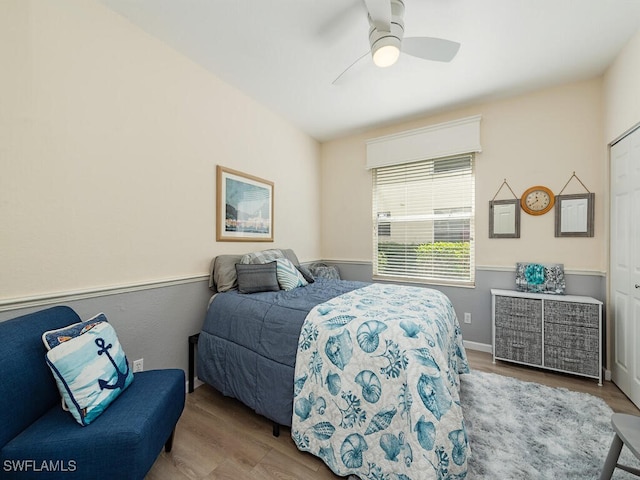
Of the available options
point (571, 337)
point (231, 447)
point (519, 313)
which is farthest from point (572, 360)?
point (231, 447)

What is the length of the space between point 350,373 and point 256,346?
28.4 inches

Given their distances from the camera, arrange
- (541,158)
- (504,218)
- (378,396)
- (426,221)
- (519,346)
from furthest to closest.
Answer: (426,221) → (504,218) → (541,158) → (519,346) → (378,396)

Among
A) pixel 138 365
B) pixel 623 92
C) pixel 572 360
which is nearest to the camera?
pixel 138 365

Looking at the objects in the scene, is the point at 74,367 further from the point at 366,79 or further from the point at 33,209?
the point at 366,79

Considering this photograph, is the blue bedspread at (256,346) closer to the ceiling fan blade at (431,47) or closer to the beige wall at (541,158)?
the ceiling fan blade at (431,47)

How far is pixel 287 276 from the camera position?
252 cm

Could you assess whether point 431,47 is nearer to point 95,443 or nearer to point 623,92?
point 623,92

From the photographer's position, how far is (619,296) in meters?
2.29

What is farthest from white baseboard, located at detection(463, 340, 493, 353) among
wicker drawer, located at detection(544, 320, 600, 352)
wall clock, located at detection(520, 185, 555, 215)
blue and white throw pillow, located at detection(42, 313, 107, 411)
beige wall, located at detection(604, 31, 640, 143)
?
blue and white throw pillow, located at detection(42, 313, 107, 411)

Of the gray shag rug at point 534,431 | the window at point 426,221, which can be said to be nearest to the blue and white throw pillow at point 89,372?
the gray shag rug at point 534,431

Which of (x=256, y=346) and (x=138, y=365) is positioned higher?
(x=256, y=346)

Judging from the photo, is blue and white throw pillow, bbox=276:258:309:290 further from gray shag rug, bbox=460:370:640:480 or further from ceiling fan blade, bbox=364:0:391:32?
ceiling fan blade, bbox=364:0:391:32

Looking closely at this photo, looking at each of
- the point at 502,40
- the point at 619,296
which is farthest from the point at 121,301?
the point at 619,296

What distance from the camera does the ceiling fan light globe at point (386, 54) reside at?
1.67 m
